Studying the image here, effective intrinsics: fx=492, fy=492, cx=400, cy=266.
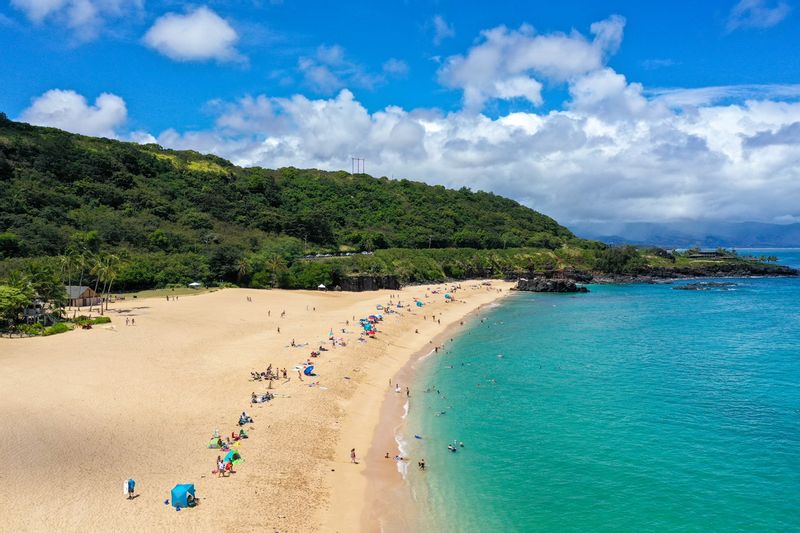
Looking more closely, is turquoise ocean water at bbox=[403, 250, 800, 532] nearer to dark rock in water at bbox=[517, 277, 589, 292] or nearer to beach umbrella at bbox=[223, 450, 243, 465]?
beach umbrella at bbox=[223, 450, 243, 465]

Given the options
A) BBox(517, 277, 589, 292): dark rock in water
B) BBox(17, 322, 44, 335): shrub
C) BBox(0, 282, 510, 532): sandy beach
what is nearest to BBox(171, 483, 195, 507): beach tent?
BBox(0, 282, 510, 532): sandy beach

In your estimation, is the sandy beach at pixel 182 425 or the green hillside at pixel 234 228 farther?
the green hillside at pixel 234 228

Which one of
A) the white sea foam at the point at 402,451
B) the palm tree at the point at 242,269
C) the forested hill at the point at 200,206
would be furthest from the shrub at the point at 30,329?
the palm tree at the point at 242,269

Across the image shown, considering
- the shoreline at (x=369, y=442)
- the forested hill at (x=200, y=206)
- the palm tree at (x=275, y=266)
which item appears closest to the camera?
the shoreline at (x=369, y=442)

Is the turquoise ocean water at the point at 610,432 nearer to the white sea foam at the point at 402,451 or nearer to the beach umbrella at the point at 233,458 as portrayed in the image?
the white sea foam at the point at 402,451

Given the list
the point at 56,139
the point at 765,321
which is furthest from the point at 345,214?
the point at 765,321

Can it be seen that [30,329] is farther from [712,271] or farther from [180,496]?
[712,271]
